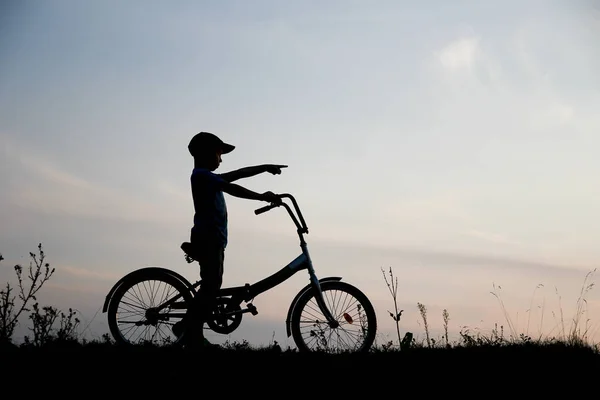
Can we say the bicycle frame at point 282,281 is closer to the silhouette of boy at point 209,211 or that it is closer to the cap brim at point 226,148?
the silhouette of boy at point 209,211

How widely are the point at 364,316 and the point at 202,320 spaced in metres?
2.09

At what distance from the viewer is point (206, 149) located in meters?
8.09

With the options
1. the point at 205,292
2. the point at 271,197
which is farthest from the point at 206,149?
the point at 205,292

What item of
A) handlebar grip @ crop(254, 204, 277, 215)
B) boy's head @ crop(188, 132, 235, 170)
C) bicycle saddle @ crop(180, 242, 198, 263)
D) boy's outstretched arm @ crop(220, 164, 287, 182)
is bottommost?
bicycle saddle @ crop(180, 242, 198, 263)

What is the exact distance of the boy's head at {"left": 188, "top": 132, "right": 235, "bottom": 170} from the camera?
8.09 m

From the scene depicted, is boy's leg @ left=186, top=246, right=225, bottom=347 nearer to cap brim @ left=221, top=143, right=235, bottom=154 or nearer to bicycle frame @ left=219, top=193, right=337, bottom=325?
bicycle frame @ left=219, top=193, right=337, bottom=325

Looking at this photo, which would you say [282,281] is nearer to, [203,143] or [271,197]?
[271,197]

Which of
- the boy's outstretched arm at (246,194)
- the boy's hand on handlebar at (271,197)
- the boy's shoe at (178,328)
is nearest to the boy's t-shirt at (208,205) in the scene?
the boy's outstretched arm at (246,194)

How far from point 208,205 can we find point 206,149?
0.78 m

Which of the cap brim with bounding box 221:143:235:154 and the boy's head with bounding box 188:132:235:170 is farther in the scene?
the cap brim with bounding box 221:143:235:154

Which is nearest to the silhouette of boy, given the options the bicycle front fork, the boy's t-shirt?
the boy's t-shirt

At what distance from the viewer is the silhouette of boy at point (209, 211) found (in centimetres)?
779

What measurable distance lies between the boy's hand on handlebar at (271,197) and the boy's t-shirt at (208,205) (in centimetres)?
55

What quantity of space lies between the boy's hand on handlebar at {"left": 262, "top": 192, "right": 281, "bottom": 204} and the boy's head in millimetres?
760
